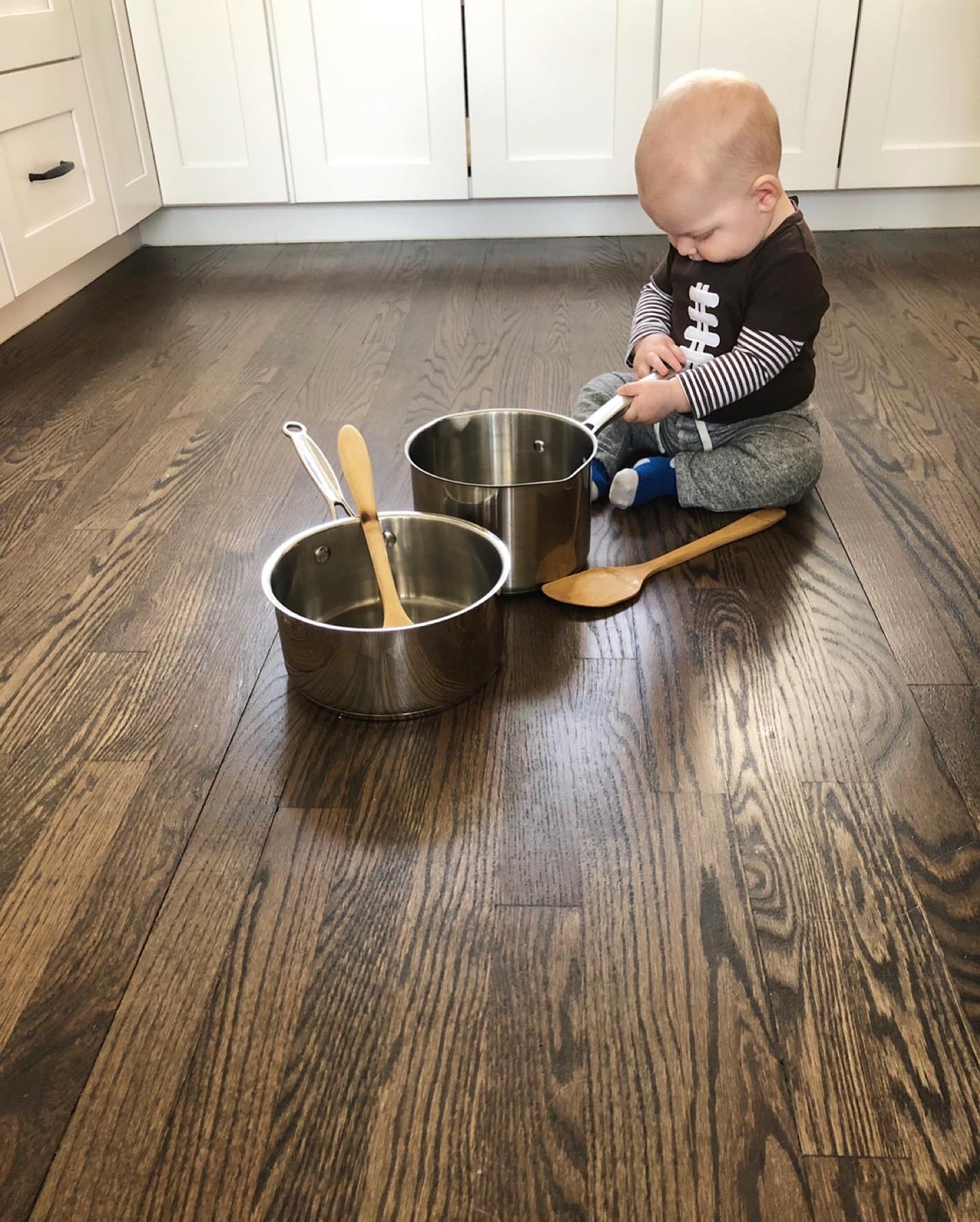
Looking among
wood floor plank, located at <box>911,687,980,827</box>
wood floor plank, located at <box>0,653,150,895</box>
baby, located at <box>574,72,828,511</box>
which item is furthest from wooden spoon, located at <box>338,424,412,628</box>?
wood floor plank, located at <box>911,687,980,827</box>

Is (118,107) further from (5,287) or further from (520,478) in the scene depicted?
(520,478)

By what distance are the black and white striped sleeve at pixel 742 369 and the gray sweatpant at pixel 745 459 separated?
0.24 ft

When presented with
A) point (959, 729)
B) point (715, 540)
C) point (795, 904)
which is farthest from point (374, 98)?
point (795, 904)

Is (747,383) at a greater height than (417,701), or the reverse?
(747,383)

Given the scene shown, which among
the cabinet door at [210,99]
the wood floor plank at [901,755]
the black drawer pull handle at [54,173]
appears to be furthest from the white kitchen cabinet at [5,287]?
the wood floor plank at [901,755]

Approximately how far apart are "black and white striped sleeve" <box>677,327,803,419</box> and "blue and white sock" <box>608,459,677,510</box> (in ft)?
0.34

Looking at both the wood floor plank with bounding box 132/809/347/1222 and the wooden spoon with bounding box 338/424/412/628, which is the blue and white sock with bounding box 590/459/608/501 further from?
the wood floor plank with bounding box 132/809/347/1222

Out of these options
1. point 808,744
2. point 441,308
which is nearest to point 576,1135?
point 808,744

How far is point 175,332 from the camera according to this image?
196 cm

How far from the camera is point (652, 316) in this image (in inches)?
52.1

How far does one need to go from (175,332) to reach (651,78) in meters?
1.10

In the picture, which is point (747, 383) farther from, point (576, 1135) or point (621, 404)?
point (576, 1135)

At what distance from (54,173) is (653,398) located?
1337mm

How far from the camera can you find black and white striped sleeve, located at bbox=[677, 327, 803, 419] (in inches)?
46.4
